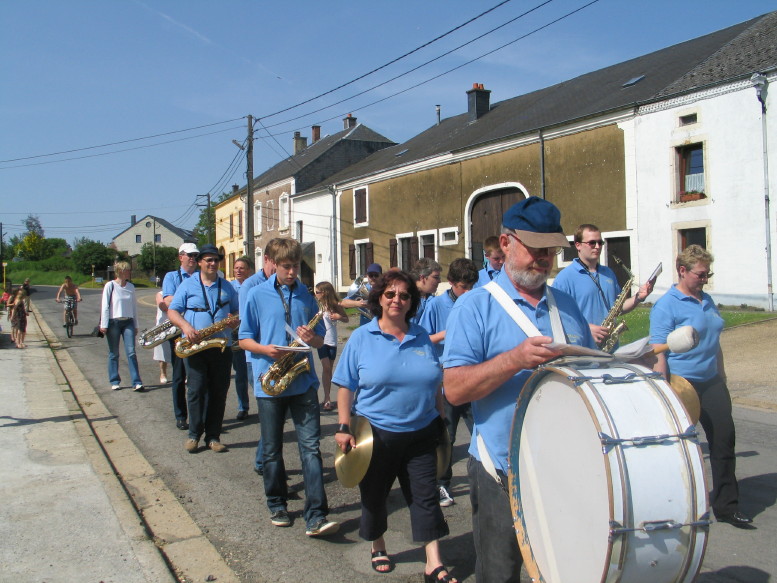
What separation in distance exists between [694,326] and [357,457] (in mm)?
2418

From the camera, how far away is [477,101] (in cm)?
3184

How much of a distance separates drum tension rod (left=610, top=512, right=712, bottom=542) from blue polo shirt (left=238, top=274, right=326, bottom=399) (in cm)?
290

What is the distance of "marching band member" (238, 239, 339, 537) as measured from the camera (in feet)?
14.6

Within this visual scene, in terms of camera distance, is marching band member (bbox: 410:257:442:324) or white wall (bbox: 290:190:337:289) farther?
white wall (bbox: 290:190:337:289)

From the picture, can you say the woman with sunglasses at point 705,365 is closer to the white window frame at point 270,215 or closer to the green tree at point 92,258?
the white window frame at point 270,215

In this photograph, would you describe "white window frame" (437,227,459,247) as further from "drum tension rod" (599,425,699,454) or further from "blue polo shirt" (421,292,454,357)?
"drum tension rod" (599,425,699,454)

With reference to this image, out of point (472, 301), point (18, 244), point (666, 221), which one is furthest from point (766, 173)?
point (18, 244)

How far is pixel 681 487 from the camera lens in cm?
208

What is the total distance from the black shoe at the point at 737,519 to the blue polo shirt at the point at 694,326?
2.86ft

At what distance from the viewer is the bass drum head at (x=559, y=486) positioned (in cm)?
213

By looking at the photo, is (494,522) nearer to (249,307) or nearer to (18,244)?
(249,307)

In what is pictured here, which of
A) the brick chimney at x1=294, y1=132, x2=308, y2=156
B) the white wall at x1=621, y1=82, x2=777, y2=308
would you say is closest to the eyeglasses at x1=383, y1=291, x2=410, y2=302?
the white wall at x1=621, y1=82, x2=777, y2=308

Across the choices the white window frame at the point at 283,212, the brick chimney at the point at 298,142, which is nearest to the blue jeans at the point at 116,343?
the white window frame at the point at 283,212

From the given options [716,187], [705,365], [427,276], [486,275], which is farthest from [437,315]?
[716,187]
